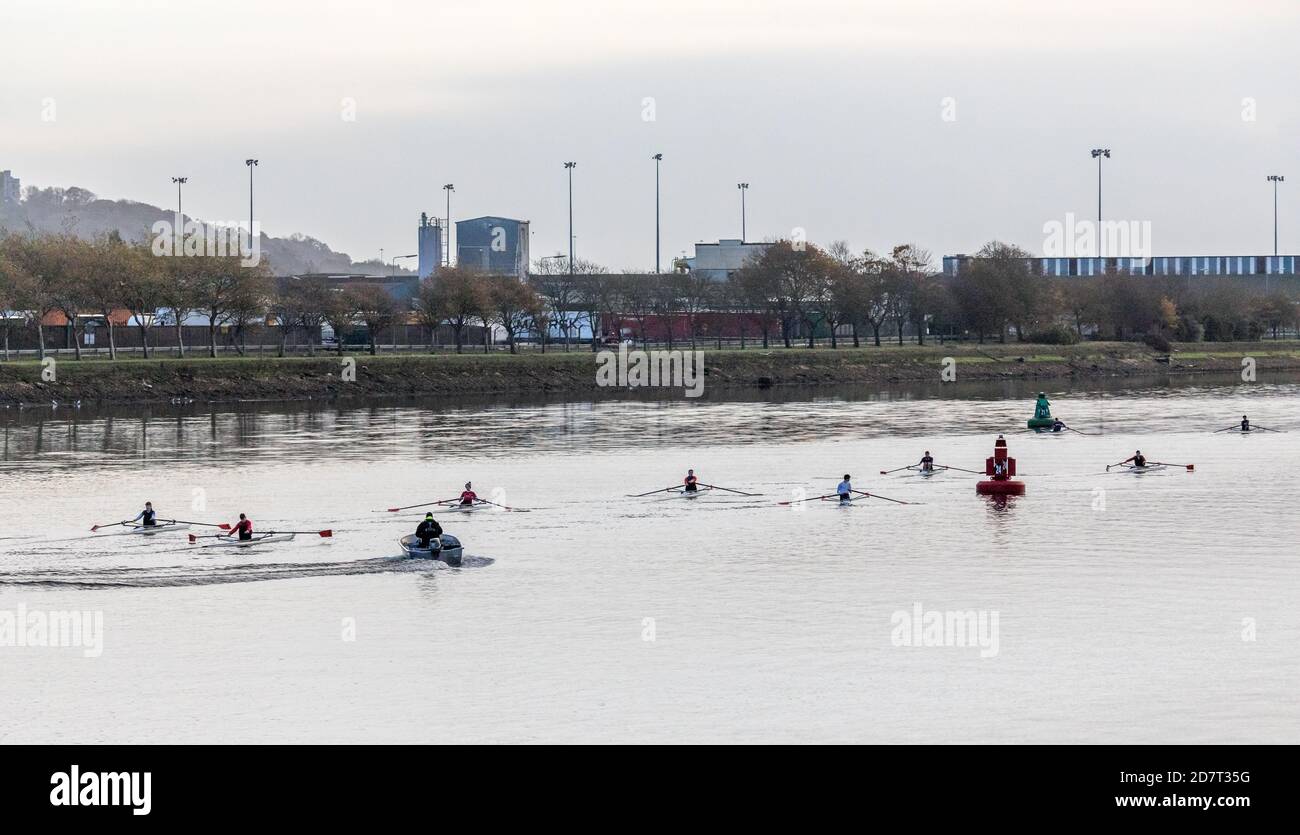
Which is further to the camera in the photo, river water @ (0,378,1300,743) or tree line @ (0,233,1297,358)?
tree line @ (0,233,1297,358)

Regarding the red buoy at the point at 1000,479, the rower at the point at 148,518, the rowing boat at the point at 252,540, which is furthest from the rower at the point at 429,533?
the red buoy at the point at 1000,479

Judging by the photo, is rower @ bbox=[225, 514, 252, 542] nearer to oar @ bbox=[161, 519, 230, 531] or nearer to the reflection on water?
oar @ bbox=[161, 519, 230, 531]

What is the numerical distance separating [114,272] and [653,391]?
4379cm

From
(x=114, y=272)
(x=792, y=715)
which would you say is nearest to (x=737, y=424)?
Result: (x=114, y=272)

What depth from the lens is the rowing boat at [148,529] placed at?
50.9m

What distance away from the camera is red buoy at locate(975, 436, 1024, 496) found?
60.8 metres

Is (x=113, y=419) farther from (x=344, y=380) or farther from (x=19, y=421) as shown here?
(x=344, y=380)

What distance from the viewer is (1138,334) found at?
7077 inches

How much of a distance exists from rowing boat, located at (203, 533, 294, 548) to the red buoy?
26.4 m

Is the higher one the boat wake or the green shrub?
the green shrub

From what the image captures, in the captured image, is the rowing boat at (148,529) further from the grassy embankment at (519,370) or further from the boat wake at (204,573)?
the grassy embankment at (519,370)

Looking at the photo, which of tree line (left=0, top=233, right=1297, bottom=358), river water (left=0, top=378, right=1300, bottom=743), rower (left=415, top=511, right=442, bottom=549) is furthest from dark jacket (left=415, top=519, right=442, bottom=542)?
tree line (left=0, top=233, right=1297, bottom=358)

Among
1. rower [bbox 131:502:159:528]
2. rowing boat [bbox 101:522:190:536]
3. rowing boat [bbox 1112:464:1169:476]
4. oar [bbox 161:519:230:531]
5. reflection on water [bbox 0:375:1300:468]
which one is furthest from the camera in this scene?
reflection on water [bbox 0:375:1300:468]
